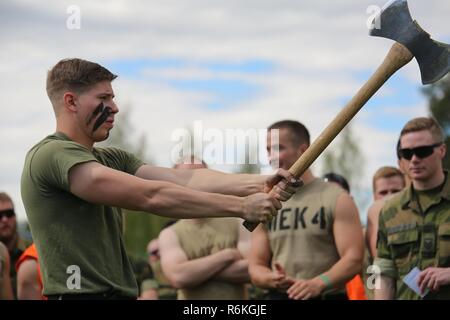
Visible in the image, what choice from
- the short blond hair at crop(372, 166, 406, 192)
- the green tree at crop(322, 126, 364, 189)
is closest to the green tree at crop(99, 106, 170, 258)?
the green tree at crop(322, 126, 364, 189)

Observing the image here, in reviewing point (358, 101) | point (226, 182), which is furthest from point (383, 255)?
point (358, 101)

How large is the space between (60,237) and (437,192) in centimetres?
368

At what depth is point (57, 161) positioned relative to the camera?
5.98 metres

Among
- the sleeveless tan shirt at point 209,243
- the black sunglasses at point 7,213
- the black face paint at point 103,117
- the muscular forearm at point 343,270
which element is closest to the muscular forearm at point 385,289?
the muscular forearm at point 343,270

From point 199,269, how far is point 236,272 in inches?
14.8

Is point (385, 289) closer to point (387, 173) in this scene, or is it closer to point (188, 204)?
point (387, 173)

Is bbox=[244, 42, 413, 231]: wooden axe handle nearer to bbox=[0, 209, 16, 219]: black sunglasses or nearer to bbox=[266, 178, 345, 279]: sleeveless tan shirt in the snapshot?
bbox=[266, 178, 345, 279]: sleeveless tan shirt

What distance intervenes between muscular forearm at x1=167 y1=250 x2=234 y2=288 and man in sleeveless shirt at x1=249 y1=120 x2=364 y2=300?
1.25 feet

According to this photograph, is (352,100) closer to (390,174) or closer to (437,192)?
(437,192)

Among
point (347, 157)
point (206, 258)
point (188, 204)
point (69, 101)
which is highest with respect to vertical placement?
point (347, 157)

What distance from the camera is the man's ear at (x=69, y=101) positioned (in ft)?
20.8

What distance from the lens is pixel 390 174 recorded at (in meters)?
11.3

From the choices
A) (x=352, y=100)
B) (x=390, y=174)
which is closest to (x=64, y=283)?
(x=352, y=100)
